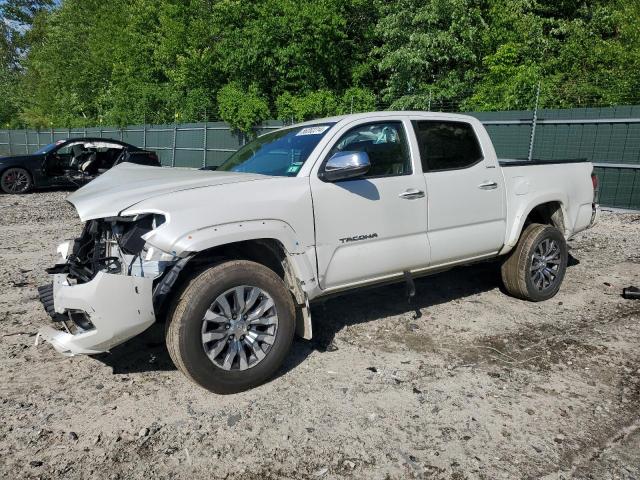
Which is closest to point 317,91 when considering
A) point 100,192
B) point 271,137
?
point 271,137

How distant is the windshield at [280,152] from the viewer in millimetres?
4090

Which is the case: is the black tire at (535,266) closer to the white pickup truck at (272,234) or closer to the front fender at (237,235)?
the white pickup truck at (272,234)

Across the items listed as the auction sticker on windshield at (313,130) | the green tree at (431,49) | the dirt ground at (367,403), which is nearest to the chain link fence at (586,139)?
the green tree at (431,49)

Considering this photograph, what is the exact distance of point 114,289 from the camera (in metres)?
3.15

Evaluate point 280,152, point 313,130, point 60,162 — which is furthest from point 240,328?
point 60,162

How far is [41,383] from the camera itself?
3.70 metres

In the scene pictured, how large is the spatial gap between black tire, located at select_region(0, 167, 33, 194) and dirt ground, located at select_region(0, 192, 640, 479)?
10196 millimetres

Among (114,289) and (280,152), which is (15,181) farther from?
(114,289)

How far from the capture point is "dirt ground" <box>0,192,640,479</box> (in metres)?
2.84

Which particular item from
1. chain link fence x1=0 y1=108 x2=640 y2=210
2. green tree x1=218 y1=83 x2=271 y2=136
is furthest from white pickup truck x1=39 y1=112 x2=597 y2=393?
green tree x1=218 y1=83 x2=271 y2=136

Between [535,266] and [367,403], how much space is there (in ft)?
9.18

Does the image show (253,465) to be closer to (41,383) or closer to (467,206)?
(41,383)

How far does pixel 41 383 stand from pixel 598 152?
11514mm

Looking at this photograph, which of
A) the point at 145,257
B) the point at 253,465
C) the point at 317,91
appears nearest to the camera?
the point at 253,465
